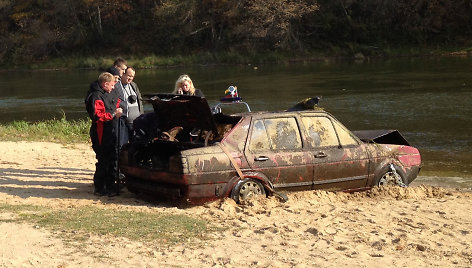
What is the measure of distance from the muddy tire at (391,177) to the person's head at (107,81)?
12.9 ft

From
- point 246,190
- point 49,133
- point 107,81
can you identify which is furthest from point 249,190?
point 49,133

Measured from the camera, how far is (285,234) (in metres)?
8.27

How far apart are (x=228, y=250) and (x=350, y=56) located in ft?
160

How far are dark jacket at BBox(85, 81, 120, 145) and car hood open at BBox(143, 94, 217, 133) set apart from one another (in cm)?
51

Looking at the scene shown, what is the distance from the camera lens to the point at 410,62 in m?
47.4

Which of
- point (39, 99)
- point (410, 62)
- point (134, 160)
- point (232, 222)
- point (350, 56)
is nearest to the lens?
point (232, 222)

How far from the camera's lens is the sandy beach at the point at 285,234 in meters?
7.33

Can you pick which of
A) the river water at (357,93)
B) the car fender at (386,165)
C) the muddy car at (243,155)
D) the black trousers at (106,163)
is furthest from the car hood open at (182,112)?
the river water at (357,93)

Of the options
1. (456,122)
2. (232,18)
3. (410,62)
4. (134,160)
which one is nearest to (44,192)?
(134,160)

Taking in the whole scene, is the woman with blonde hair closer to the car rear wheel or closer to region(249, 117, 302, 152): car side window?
region(249, 117, 302, 152): car side window

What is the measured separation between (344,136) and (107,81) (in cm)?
335

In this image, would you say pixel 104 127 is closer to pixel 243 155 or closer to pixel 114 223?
pixel 243 155

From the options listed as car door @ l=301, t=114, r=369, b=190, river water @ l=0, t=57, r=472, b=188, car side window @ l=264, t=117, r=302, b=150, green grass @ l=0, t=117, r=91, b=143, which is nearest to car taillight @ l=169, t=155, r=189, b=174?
car side window @ l=264, t=117, r=302, b=150

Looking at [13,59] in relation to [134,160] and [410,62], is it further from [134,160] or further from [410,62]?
[134,160]
